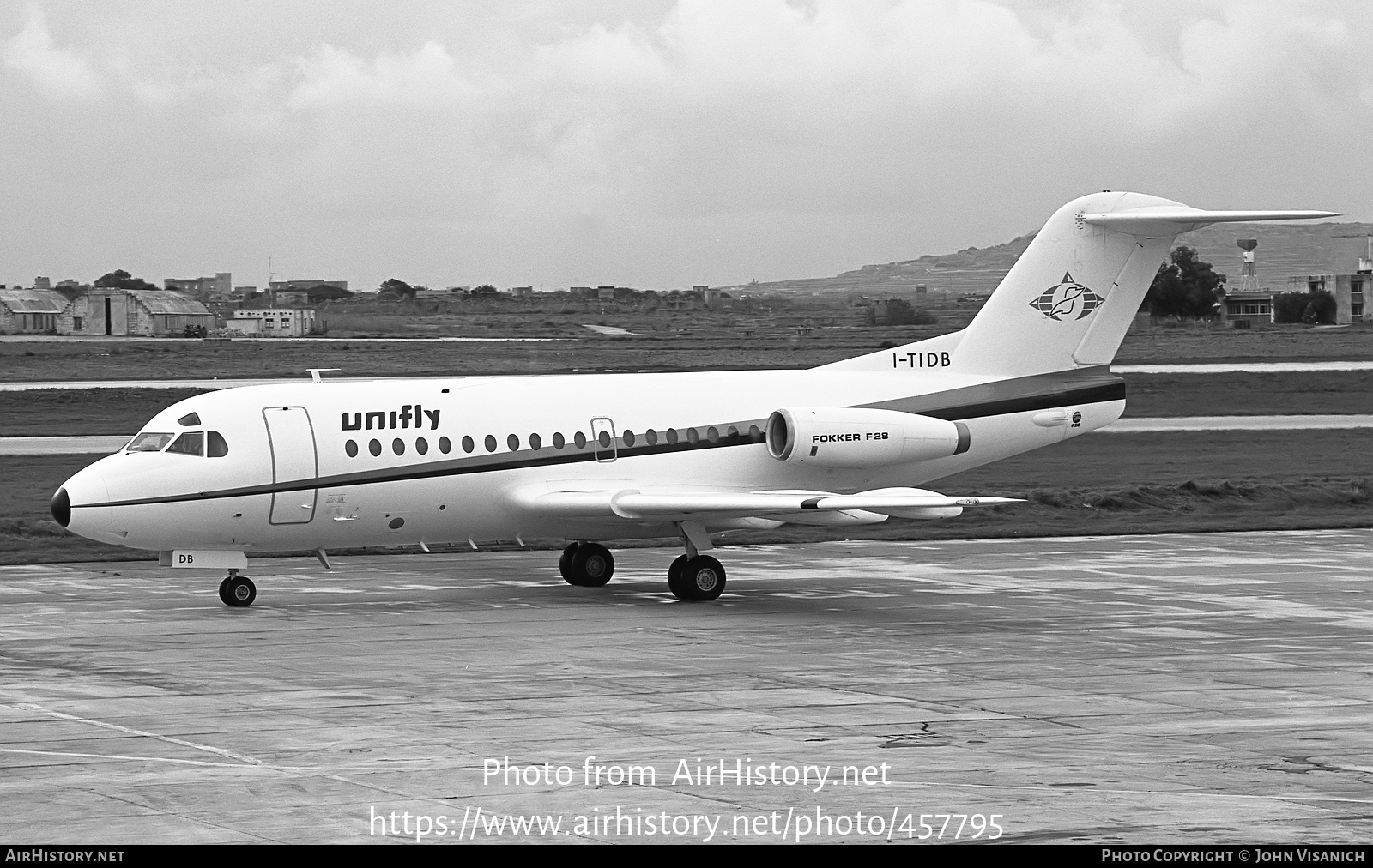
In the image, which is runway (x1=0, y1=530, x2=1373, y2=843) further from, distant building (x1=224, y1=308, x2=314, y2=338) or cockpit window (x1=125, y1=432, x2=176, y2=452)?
distant building (x1=224, y1=308, x2=314, y2=338)

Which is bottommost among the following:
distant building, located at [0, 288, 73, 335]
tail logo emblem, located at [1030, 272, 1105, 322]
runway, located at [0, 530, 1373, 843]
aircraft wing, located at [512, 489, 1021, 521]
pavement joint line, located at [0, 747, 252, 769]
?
runway, located at [0, 530, 1373, 843]

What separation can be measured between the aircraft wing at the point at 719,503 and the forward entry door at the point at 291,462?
2998 mm

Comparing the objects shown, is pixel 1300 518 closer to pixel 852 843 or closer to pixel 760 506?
pixel 760 506

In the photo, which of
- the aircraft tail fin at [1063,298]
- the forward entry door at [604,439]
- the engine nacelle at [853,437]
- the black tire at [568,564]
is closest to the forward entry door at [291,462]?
the forward entry door at [604,439]

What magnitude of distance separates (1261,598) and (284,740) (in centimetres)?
1581

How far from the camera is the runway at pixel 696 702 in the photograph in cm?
1336

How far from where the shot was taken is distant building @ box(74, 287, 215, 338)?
151125 mm

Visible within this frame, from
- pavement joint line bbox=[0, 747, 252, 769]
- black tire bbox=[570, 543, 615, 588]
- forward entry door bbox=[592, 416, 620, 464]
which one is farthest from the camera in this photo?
black tire bbox=[570, 543, 615, 588]

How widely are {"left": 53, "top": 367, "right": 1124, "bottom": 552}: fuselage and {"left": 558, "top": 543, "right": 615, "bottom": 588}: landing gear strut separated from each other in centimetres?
102

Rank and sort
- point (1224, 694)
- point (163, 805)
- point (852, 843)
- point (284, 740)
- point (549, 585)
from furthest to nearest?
point (549, 585), point (1224, 694), point (284, 740), point (163, 805), point (852, 843)

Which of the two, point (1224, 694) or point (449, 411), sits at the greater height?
point (449, 411)

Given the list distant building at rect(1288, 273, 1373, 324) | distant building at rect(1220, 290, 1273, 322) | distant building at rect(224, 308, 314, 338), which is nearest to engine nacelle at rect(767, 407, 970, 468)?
distant building at rect(224, 308, 314, 338)

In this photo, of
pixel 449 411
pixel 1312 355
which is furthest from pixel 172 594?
pixel 1312 355

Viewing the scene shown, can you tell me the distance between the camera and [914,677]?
65.7 ft
